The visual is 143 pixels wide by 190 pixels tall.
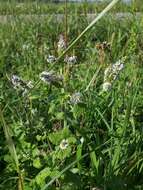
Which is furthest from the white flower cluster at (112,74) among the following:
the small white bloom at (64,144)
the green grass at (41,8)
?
the green grass at (41,8)

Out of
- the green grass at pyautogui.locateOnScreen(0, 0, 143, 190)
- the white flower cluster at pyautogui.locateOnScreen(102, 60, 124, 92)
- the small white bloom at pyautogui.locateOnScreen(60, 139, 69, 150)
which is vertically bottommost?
the green grass at pyautogui.locateOnScreen(0, 0, 143, 190)

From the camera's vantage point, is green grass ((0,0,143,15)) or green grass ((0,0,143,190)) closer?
green grass ((0,0,143,190))

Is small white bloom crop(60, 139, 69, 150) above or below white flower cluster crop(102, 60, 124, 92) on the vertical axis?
below

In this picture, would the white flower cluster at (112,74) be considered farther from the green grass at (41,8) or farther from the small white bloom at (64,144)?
the green grass at (41,8)

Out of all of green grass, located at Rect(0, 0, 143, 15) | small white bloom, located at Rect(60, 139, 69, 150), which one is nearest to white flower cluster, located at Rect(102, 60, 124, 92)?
small white bloom, located at Rect(60, 139, 69, 150)

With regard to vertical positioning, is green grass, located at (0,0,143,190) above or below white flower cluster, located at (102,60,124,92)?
below

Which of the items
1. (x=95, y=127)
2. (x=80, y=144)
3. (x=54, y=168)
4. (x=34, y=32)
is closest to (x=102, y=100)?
Answer: (x=95, y=127)

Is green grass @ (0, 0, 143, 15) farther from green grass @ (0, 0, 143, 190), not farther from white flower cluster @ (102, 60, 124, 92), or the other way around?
white flower cluster @ (102, 60, 124, 92)

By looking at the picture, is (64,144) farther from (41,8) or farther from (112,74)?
(41,8)

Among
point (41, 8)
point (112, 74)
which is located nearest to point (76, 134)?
point (112, 74)

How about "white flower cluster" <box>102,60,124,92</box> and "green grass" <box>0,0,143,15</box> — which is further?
"green grass" <box>0,0,143,15</box>

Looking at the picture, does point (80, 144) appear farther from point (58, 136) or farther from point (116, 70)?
point (116, 70)

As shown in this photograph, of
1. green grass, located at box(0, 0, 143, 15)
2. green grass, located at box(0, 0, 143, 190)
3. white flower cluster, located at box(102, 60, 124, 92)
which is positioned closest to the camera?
green grass, located at box(0, 0, 143, 190)

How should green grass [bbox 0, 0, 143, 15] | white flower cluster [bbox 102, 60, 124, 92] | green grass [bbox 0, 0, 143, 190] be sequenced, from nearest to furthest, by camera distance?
green grass [bbox 0, 0, 143, 190] < white flower cluster [bbox 102, 60, 124, 92] < green grass [bbox 0, 0, 143, 15]
